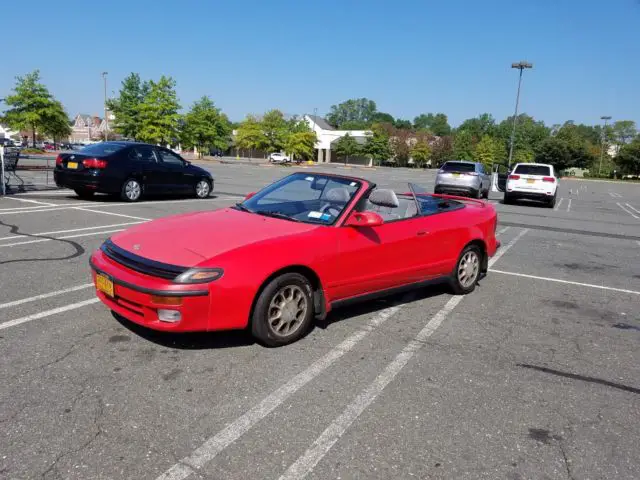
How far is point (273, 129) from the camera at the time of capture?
7488cm

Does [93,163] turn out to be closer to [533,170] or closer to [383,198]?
[383,198]

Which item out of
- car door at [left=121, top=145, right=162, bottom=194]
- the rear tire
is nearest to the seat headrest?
car door at [left=121, top=145, right=162, bottom=194]

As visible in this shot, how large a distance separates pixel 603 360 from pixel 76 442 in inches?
155

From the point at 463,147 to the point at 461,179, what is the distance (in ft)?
266

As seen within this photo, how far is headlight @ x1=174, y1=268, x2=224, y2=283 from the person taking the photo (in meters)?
3.47

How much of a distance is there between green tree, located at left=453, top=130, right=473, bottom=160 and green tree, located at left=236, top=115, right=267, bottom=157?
3917cm

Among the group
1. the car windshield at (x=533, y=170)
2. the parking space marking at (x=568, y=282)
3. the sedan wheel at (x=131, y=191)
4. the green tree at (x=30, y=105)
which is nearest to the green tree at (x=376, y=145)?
the green tree at (x=30, y=105)

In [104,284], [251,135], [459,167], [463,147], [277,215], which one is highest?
[463,147]

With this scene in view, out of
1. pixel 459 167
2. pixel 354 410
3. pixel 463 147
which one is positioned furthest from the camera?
pixel 463 147

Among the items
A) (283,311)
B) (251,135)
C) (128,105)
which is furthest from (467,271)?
(251,135)

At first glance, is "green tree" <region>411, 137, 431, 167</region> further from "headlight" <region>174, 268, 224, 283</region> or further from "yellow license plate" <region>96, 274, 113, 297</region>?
"headlight" <region>174, 268, 224, 283</region>

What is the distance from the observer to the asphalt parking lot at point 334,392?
260cm

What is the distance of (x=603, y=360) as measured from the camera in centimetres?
416

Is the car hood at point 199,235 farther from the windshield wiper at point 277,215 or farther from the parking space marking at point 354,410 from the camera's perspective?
the parking space marking at point 354,410
